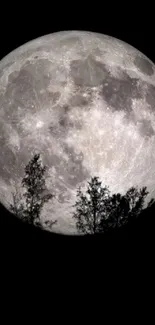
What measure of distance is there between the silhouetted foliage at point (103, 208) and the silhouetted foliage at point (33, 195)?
19.7 inches

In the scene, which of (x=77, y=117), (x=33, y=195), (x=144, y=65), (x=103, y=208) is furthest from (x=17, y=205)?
(x=144, y=65)

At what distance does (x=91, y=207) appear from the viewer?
6344mm

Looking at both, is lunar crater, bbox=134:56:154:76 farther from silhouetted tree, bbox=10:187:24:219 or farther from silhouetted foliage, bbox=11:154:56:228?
silhouetted tree, bbox=10:187:24:219

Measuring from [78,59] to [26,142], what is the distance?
1.44 m

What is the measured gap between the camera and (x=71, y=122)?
591cm

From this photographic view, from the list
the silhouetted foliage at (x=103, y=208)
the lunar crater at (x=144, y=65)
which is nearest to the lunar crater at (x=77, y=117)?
the lunar crater at (x=144, y=65)

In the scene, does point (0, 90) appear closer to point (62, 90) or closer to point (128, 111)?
point (62, 90)

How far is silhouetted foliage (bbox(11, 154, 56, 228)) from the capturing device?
6.15 metres

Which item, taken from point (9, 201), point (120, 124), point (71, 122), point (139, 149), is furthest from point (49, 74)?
point (9, 201)

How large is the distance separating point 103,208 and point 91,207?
0.71ft

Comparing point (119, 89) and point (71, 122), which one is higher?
point (119, 89)

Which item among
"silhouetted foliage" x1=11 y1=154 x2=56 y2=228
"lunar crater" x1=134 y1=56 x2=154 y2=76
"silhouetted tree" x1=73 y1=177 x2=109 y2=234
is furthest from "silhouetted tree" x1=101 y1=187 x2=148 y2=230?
"lunar crater" x1=134 y1=56 x2=154 y2=76

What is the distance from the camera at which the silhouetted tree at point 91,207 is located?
6.17 meters

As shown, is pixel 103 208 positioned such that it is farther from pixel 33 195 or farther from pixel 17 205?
pixel 17 205
